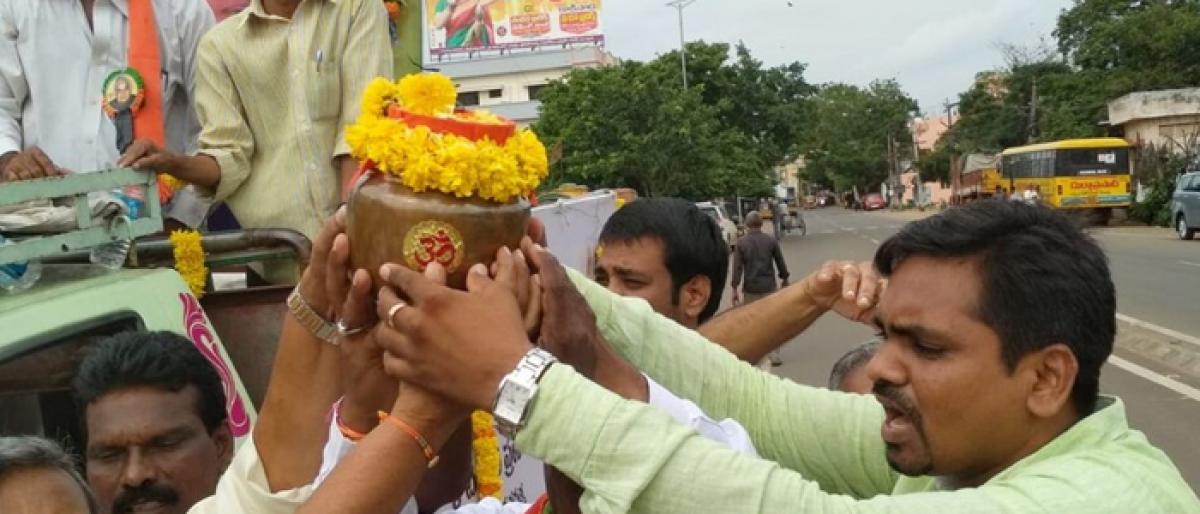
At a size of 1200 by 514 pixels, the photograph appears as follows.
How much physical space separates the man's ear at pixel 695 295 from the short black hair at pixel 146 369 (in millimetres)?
1281

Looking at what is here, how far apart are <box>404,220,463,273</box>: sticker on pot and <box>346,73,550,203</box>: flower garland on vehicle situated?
0.18ft

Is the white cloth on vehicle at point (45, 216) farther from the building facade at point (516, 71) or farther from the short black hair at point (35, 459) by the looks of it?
the building facade at point (516, 71)

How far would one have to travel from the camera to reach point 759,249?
11258mm

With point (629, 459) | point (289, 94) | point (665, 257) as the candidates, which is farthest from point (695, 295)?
point (629, 459)

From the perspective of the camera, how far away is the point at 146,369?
230 cm

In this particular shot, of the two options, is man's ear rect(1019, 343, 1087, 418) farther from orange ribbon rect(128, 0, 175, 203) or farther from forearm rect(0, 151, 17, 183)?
forearm rect(0, 151, 17, 183)

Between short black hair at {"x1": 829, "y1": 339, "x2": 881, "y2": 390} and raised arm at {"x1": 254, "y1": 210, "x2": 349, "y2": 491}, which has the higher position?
raised arm at {"x1": 254, "y1": 210, "x2": 349, "y2": 491}

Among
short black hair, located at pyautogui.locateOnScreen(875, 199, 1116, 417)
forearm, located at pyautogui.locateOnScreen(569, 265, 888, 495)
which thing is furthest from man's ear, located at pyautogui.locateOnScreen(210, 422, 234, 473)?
short black hair, located at pyautogui.locateOnScreen(875, 199, 1116, 417)

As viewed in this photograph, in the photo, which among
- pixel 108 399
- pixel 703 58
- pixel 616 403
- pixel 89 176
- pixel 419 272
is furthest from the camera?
pixel 703 58

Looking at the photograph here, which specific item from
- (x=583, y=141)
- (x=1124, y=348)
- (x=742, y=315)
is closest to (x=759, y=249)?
(x=1124, y=348)

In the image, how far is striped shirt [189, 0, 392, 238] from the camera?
3066mm

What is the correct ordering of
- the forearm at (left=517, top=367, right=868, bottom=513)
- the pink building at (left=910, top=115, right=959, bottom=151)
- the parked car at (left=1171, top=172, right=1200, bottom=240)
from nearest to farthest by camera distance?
1. the forearm at (left=517, top=367, right=868, bottom=513)
2. the parked car at (left=1171, top=172, right=1200, bottom=240)
3. the pink building at (left=910, top=115, right=959, bottom=151)

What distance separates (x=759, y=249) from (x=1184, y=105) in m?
28.8

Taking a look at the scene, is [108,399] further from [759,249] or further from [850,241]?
[850,241]
